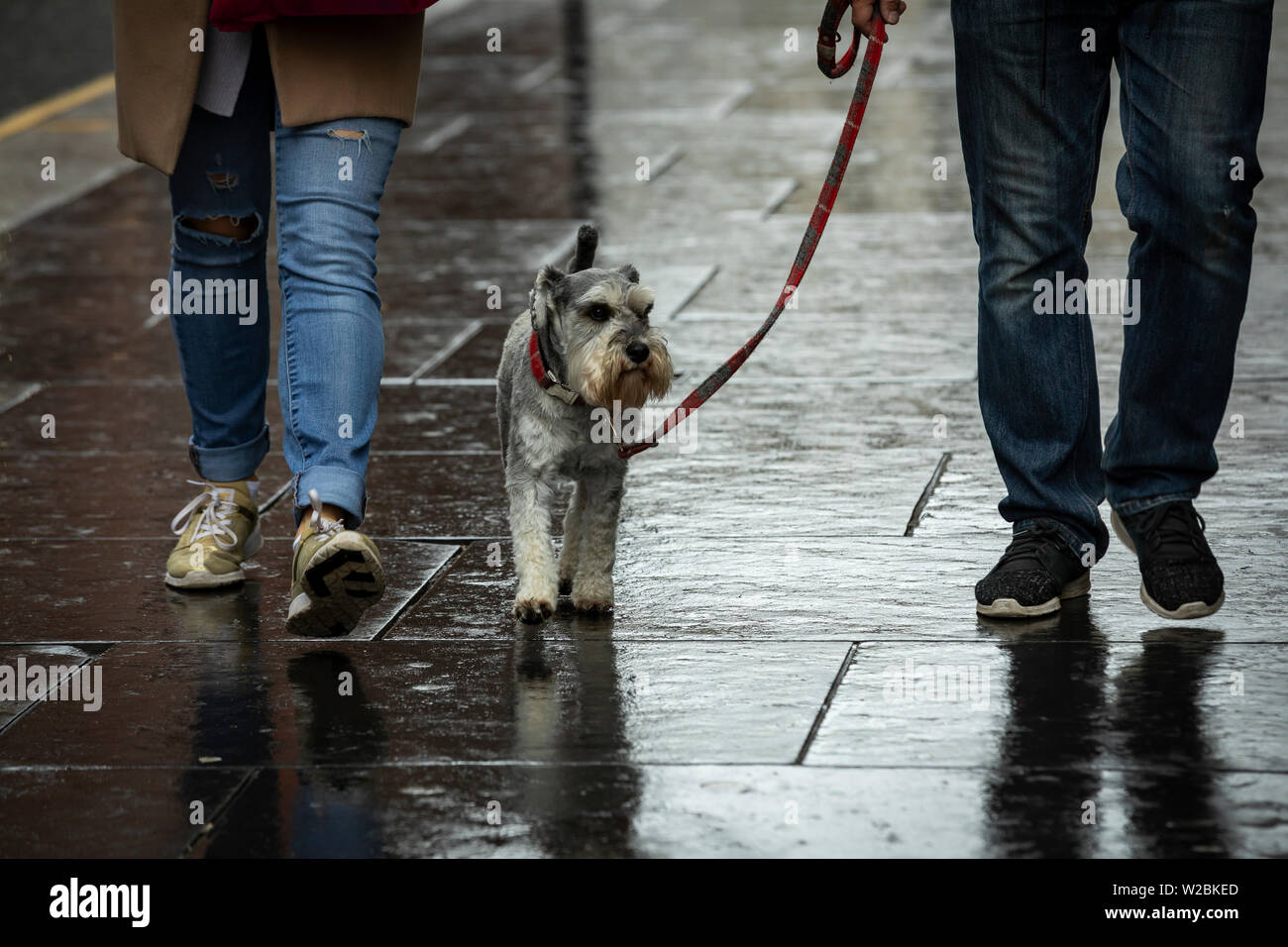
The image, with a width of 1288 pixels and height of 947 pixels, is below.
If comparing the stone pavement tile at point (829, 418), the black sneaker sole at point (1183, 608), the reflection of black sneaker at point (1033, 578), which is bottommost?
the black sneaker sole at point (1183, 608)

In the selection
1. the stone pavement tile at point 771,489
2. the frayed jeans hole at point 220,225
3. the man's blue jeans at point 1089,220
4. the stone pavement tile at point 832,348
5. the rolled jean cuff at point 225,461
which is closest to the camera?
the man's blue jeans at point 1089,220

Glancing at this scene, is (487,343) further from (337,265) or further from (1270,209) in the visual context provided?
(1270,209)

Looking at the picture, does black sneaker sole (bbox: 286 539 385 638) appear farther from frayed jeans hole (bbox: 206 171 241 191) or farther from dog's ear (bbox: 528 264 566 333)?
frayed jeans hole (bbox: 206 171 241 191)

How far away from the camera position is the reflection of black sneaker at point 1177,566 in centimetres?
419

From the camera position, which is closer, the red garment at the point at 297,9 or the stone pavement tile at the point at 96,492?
the red garment at the point at 297,9

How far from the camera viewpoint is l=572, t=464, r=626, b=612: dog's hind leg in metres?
4.41

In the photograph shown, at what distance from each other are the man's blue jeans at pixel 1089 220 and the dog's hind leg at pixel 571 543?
35.5 inches

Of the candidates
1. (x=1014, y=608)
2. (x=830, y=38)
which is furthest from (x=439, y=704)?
(x=830, y=38)

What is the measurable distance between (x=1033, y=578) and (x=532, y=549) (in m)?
1.02

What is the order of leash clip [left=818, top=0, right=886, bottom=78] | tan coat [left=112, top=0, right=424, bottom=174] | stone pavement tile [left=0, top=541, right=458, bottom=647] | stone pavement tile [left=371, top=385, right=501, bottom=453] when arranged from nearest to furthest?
tan coat [left=112, top=0, right=424, bottom=174] → stone pavement tile [left=0, top=541, right=458, bottom=647] → leash clip [left=818, top=0, right=886, bottom=78] → stone pavement tile [left=371, top=385, right=501, bottom=453]

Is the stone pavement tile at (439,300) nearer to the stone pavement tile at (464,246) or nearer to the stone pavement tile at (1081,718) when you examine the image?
the stone pavement tile at (464,246)

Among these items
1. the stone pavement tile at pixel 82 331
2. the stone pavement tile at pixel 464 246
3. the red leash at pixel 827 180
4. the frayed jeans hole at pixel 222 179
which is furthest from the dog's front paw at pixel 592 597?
the stone pavement tile at pixel 464 246

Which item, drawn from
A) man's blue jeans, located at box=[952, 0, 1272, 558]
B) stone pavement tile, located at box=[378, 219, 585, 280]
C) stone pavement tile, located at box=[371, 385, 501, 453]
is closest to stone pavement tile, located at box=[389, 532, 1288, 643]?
man's blue jeans, located at box=[952, 0, 1272, 558]

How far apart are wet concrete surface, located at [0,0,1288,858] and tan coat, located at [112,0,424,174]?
1.03 metres
